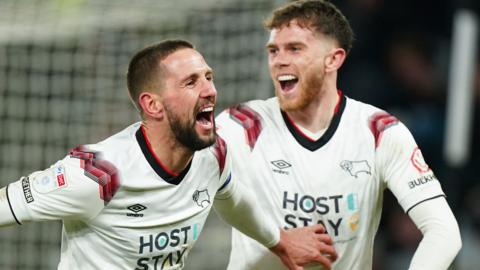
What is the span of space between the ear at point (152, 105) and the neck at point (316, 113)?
810mm

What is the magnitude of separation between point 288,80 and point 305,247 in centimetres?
77

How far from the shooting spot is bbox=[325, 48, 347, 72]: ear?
501 cm

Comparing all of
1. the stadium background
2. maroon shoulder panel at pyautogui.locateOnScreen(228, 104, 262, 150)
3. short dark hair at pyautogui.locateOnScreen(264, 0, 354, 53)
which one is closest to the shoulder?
maroon shoulder panel at pyautogui.locateOnScreen(228, 104, 262, 150)

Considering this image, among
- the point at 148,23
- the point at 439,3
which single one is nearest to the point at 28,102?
the point at 148,23

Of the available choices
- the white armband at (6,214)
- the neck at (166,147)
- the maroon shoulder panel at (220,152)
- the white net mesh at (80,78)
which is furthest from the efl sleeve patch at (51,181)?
the white net mesh at (80,78)

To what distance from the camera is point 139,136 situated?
4328mm

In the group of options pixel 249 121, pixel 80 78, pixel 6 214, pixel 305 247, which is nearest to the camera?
pixel 6 214

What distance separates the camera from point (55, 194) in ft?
13.2

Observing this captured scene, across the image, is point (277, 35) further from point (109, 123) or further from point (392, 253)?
point (392, 253)

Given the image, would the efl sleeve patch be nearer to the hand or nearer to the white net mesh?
the hand

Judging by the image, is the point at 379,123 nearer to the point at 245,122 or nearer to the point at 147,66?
the point at 245,122

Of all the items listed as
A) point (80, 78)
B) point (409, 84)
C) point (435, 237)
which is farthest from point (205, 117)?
point (409, 84)

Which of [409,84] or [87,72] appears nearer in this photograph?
[87,72]

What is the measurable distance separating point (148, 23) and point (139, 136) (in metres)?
2.93
